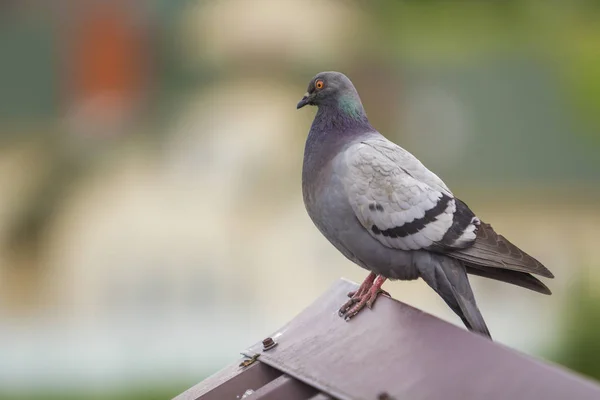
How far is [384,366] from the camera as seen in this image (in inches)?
94.3

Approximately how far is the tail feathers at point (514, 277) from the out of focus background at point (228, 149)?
4.68 meters

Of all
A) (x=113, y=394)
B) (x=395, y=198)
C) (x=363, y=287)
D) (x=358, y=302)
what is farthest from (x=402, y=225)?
(x=113, y=394)

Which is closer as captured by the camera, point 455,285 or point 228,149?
point 455,285

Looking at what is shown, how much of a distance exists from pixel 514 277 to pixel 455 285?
227 millimetres

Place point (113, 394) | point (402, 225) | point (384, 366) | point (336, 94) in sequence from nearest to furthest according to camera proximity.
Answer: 1. point (384, 366)
2. point (402, 225)
3. point (336, 94)
4. point (113, 394)

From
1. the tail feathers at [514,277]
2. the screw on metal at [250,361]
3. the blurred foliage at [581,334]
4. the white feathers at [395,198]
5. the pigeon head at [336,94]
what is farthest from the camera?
the blurred foliage at [581,334]

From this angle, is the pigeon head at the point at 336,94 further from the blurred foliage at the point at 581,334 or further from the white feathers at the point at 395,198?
the blurred foliage at the point at 581,334

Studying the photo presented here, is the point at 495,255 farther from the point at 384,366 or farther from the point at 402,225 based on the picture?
the point at 384,366

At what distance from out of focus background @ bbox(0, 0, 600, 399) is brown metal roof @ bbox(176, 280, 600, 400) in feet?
16.4

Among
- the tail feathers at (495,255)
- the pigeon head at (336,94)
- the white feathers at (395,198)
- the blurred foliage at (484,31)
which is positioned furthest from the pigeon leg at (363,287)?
the blurred foliage at (484,31)

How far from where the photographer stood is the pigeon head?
3389 mm

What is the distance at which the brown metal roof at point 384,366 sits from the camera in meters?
2.14

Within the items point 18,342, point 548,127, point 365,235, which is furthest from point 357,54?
point 365,235

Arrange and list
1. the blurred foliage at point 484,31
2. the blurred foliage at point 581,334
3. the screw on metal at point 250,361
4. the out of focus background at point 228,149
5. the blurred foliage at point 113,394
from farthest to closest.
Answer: the blurred foliage at point 484,31, the out of focus background at point 228,149, the blurred foliage at point 113,394, the blurred foliage at point 581,334, the screw on metal at point 250,361
